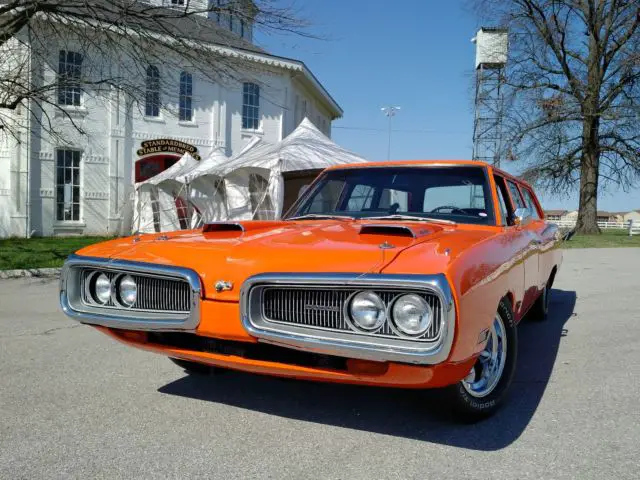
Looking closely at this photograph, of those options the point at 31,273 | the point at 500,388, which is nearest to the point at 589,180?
the point at 31,273

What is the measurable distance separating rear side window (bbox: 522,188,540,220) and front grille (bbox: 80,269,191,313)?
3.67 metres

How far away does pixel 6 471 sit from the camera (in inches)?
91.4

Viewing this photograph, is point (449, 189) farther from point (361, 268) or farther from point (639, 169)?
point (639, 169)

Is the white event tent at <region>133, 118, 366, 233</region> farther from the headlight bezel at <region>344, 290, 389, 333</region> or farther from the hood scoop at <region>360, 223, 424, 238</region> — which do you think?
the headlight bezel at <region>344, 290, 389, 333</region>

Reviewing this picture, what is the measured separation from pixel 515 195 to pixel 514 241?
1304 millimetres

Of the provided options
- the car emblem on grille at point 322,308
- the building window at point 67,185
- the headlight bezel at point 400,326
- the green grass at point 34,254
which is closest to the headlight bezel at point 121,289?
the car emblem on grille at point 322,308

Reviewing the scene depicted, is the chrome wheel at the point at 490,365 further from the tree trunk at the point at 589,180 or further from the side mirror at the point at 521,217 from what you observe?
the tree trunk at the point at 589,180

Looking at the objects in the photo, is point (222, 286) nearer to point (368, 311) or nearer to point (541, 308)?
point (368, 311)

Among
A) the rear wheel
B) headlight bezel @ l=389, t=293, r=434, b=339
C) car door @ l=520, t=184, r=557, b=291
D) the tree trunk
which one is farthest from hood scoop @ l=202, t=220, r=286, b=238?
the tree trunk

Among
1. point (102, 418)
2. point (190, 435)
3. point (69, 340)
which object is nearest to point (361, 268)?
point (190, 435)

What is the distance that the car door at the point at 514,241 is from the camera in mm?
3299

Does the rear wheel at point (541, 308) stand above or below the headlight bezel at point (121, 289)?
below

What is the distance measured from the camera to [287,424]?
2.86 metres

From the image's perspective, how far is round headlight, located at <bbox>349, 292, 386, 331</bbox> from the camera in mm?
2307
